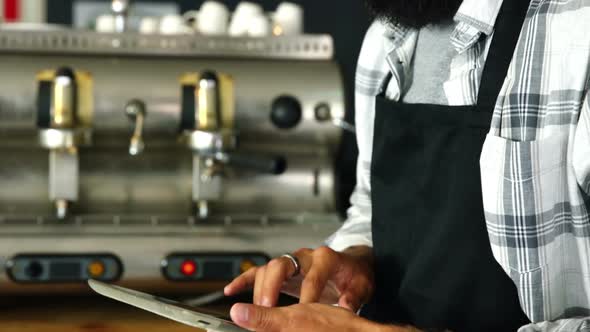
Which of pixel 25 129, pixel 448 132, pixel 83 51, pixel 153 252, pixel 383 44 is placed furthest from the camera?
pixel 83 51

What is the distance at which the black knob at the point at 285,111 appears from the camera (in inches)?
81.7

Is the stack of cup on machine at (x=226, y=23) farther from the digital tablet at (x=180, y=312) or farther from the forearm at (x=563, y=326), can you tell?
the forearm at (x=563, y=326)

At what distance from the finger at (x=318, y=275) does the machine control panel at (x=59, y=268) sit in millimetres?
727

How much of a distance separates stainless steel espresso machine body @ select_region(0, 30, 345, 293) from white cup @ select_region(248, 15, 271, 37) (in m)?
0.10

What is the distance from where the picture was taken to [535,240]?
1043 millimetres

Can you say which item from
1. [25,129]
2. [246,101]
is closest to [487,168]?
[246,101]

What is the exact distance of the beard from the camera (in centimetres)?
126

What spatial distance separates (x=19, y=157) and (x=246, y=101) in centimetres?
52

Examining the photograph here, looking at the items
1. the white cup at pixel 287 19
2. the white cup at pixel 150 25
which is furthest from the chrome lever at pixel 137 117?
the white cup at pixel 287 19

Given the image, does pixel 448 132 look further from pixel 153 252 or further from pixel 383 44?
pixel 153 252

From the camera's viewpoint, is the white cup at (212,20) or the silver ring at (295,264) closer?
the silver ring at (295,264)

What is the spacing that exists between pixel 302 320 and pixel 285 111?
109 centimetres

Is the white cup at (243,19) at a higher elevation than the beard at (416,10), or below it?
higher

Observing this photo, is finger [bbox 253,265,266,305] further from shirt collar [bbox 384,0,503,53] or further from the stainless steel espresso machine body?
the stainless steel espresso machine body
